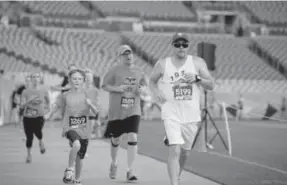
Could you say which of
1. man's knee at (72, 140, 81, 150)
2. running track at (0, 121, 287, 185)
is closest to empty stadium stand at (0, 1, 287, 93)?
running track at (0, 121, 287, 185)

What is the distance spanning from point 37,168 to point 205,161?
3.67 m

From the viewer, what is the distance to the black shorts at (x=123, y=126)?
32.0 ft

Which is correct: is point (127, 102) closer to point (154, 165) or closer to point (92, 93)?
point (154, 165)

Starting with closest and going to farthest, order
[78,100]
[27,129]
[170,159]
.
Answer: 1. [170,159]
2. [78,100]
3. [27,129]

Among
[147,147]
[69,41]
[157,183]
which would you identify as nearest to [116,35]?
[69,41]

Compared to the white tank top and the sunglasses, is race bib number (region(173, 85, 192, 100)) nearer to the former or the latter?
the white tank top

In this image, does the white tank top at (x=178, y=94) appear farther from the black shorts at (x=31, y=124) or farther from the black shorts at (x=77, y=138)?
the black shorts at (x=31, y=124)

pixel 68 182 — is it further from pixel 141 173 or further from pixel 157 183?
pixel 141 173

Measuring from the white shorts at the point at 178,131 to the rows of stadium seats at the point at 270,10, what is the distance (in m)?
44.6

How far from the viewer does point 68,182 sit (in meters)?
8.52

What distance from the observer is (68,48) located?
4091cm

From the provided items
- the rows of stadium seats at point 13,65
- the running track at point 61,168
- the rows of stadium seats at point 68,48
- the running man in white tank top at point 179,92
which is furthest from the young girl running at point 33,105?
the rows of stadium seats at point 68,48

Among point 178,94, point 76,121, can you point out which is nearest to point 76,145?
point 76,121

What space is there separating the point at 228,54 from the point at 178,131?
124 feet
